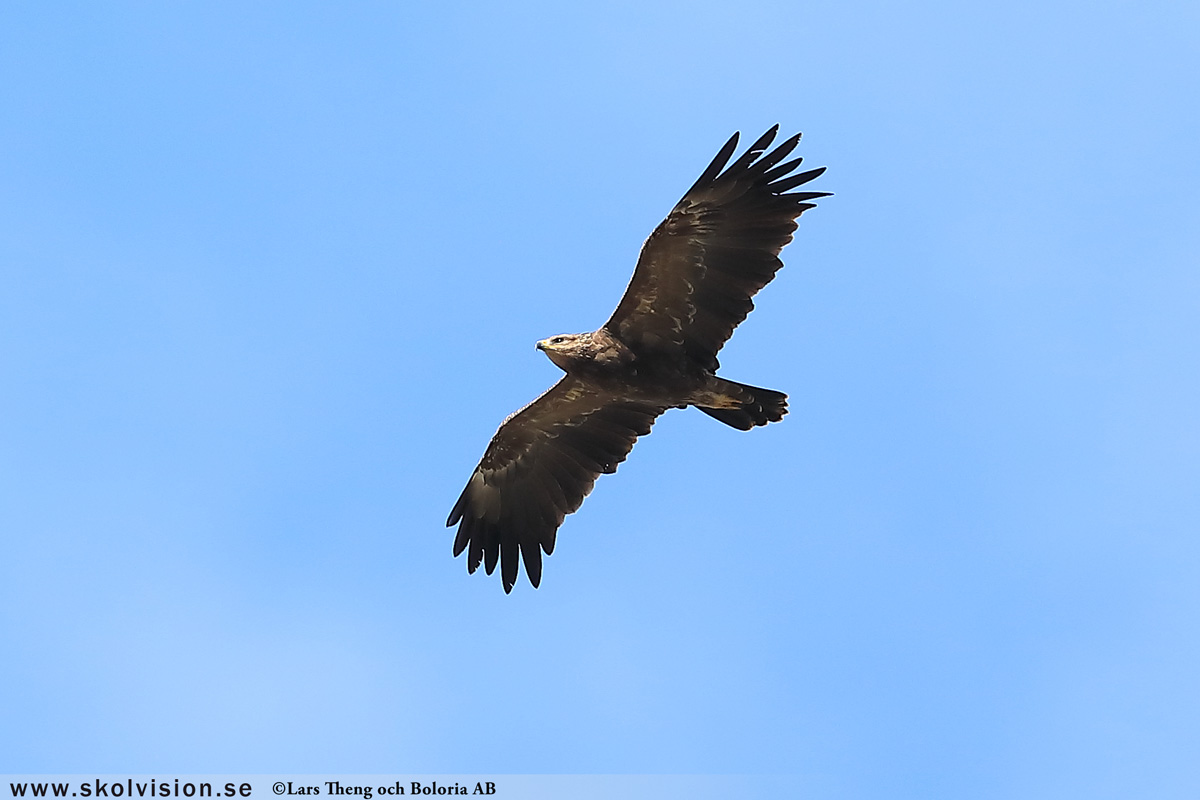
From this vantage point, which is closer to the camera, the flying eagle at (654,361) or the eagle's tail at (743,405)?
the flying eagle at (654,361)

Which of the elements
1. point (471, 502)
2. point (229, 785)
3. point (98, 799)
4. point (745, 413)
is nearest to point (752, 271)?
point (745, 413)

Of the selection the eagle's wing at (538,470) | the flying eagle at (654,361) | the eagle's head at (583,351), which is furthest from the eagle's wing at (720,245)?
the eagle's wing at (538,470)

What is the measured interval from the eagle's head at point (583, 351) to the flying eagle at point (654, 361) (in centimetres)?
1

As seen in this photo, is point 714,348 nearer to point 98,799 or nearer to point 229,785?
point 229,785

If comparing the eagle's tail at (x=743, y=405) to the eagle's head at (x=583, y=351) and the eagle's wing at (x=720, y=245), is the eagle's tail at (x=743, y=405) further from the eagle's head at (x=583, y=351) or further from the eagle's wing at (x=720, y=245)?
the eagle's head at (x=583, y=351)

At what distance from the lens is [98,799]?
11.5 meters

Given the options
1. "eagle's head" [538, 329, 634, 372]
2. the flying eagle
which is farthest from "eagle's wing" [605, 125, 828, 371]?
"eagle's head" [538, 329, 634, 372]

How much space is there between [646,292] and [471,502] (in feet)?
13.1

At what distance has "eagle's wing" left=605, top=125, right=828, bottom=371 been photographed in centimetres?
1329

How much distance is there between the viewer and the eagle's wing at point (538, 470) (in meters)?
15.1

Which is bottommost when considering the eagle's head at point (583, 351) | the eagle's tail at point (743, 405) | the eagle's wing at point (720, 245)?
the eagle's tail at point (743, 405)

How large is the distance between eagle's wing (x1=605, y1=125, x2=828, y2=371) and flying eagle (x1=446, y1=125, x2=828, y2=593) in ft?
0.04

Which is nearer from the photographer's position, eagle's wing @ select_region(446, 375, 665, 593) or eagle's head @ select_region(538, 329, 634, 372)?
eagle's head @ select_region(538, 329, 634, 372)

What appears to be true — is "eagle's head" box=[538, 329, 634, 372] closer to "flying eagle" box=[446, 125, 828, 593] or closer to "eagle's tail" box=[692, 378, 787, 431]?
"flying eagle" box=[446, 125, 828, 593]
